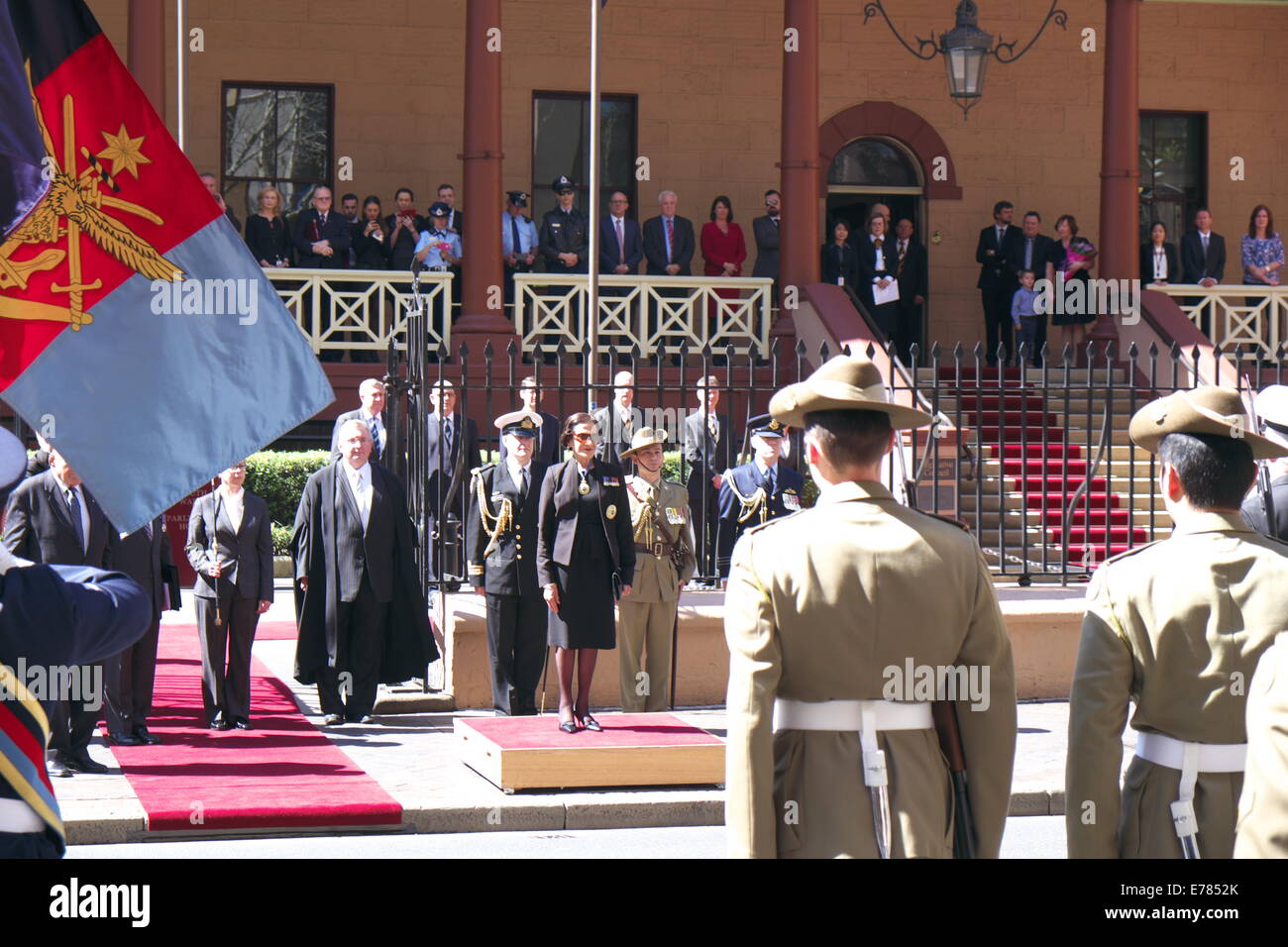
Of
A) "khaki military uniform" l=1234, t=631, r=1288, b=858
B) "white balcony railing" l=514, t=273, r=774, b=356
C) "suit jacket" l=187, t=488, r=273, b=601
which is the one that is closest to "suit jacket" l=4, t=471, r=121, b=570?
"suit jacket" l=187, t=488, r=273, b=601

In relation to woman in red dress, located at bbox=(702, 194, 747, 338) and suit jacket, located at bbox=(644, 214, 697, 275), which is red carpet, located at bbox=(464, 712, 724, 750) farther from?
woman in red dress, located at bbox=(702, 194, 747, 338)

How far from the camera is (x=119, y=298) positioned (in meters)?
6.62

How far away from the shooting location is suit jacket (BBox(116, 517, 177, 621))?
10.7 metres

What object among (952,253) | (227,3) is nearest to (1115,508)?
(952,253)

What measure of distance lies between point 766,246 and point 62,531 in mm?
12387

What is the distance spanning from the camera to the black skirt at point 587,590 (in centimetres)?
1097

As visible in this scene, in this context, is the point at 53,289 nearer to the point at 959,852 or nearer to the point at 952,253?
the point at 959,852

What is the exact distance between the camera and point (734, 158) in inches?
939

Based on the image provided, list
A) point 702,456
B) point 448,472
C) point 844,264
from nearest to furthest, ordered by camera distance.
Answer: point 702,456
point 448,472
point 844,264

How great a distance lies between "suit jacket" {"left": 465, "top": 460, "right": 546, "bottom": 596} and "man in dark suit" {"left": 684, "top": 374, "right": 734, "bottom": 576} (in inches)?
Answer: 48.1

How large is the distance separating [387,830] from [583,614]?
7.82 feet

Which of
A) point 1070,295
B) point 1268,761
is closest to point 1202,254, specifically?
point 1070,295

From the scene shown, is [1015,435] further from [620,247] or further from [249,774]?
[249,774]
